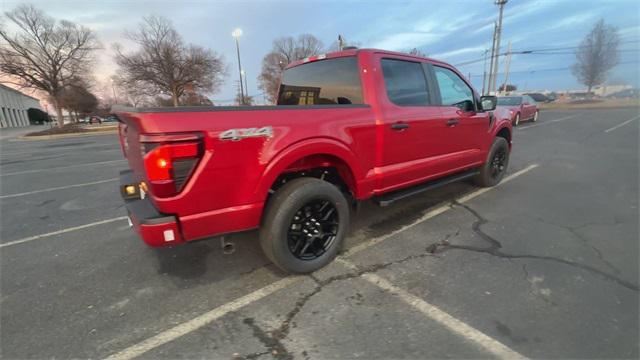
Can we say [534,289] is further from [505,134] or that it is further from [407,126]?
[505,134]

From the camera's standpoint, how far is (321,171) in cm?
327

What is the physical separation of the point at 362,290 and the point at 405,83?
7.59 feet

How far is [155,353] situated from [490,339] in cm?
217

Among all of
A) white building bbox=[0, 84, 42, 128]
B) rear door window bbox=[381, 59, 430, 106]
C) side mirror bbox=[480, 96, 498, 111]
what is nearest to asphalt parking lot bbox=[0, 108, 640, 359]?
side mirror bbox=[480, 96, 498, 111]

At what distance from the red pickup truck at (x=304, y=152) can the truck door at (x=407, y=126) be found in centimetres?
1

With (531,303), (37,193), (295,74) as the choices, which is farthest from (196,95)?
(531,303)

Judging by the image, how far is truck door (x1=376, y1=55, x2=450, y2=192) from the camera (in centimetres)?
331

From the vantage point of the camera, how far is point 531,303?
2.42 metres

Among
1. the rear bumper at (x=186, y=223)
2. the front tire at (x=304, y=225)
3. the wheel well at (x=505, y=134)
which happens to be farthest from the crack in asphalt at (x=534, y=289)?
the wheel well at (x=505, y=134)

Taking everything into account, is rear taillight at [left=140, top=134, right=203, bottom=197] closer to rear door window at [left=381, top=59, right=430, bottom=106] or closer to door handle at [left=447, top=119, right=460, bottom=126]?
rear door window at [left=381, top=59, right=430, bottom=106]

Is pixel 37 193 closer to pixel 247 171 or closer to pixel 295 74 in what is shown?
pixel 295 74

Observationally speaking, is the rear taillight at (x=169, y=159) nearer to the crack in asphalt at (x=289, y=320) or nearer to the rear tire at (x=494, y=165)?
the crack in asphalt at (x=289, y=320)

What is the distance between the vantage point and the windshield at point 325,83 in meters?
3.32

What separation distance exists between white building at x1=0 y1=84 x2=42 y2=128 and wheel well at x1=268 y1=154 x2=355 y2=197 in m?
69.8
